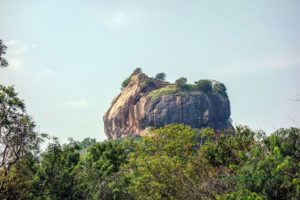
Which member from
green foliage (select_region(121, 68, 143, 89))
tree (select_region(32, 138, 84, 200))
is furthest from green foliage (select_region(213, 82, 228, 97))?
tree (select_region(32, 138, 84, 200))

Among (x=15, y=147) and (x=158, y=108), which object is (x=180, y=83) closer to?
(x=158, y=108)

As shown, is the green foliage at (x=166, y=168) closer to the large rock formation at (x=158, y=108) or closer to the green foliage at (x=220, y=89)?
the large rock formation at (x=158, y=108)

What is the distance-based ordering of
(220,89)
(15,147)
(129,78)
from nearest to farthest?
1. (15,147)
2. (220,89)
3. (129,78)

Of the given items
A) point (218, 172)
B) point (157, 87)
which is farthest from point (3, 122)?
point (157, 87)

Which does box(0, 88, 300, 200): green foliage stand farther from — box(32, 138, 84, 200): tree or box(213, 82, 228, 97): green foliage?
box(213, 82, 228, 97): green foliage

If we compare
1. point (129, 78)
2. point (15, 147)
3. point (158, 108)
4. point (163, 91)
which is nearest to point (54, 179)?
point (15, 147)

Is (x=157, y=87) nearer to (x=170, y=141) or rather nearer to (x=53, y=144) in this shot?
(x=170, y=141)

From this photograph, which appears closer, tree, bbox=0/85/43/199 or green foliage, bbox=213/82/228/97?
tree, bbox=0/85/43/199

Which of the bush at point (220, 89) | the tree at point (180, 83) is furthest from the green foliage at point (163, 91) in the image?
the bush at point (220, 89)

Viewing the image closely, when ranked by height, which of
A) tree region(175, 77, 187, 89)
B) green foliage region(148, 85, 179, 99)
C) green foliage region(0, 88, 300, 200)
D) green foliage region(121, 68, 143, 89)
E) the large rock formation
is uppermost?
green foliage region(121, 68, 143, 89)
